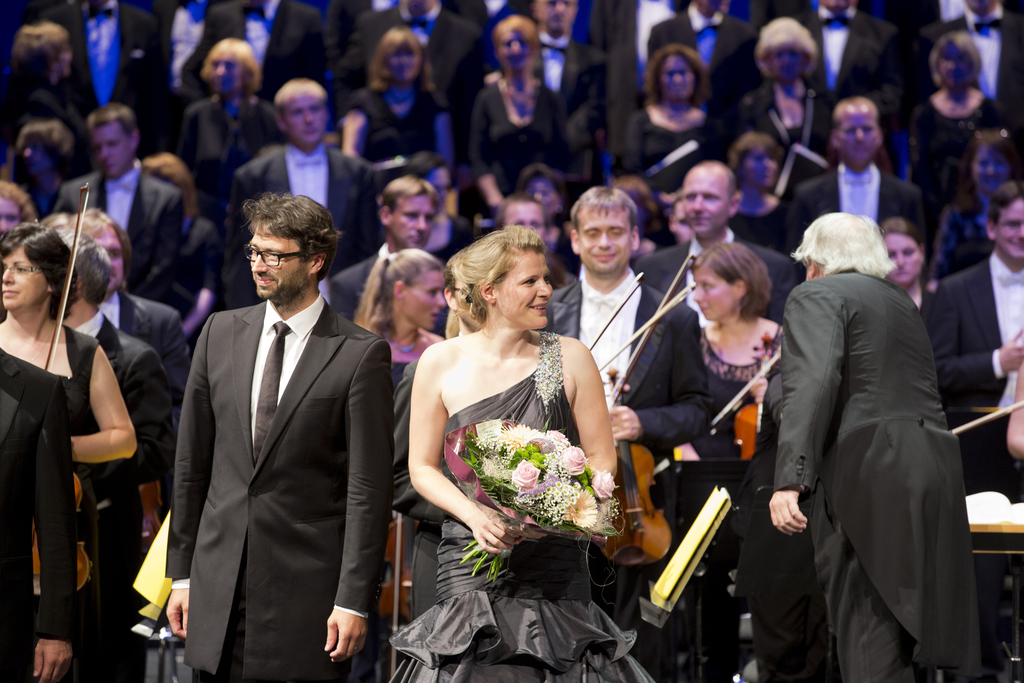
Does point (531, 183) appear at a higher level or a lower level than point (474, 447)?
higher

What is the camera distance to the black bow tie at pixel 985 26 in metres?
7.12

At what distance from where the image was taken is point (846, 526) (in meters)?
3.31

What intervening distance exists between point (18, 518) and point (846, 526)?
235 centimetres

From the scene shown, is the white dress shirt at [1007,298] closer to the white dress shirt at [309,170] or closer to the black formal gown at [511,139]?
the black formal gown at [511,139]

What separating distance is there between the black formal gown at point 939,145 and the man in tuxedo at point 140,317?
15.1 feet

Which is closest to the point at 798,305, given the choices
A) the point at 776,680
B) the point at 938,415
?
the point at 938,415

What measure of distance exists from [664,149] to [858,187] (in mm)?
1165

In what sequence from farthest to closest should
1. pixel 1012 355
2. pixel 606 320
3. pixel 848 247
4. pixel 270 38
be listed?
1. pixel 270 38
2. pixel 1012 355
3. pixel 606 320
4. pixel 848 247

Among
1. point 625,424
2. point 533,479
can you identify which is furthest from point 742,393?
point 533,479

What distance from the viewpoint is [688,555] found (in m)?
3.53

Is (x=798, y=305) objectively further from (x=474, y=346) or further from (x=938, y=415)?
(x=474, y=346)

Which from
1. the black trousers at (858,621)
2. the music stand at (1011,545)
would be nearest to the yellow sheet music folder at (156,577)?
the black trousers at (858,621)

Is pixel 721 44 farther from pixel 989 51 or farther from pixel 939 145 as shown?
pixel 989 51

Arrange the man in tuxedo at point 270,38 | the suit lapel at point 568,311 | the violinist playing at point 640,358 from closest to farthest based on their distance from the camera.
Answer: the violinist playing at point 640,358
the suit lapel at point 568,311
the man in tuxedo at point 270,38
